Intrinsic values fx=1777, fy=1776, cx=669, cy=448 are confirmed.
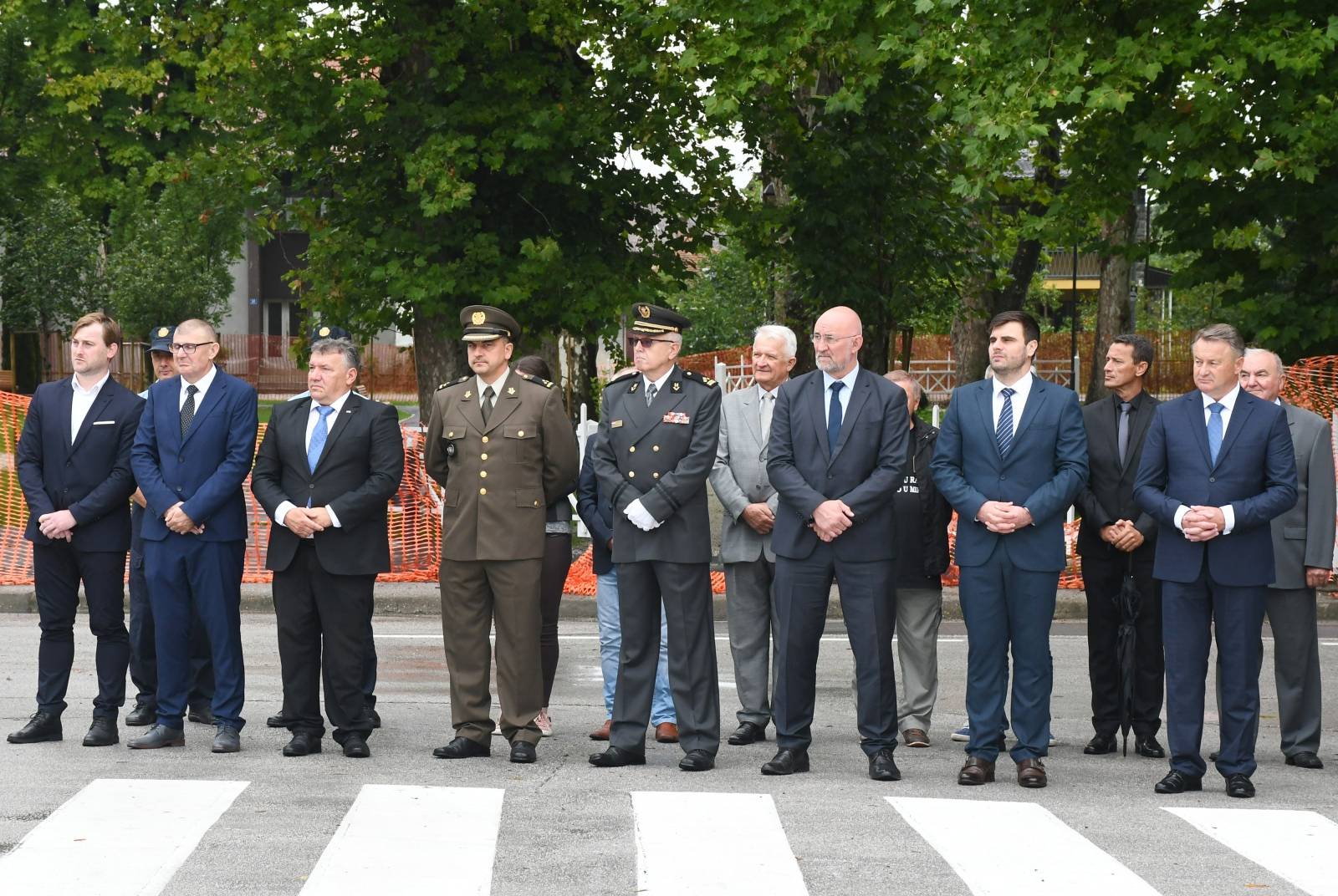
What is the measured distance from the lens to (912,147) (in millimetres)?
20125

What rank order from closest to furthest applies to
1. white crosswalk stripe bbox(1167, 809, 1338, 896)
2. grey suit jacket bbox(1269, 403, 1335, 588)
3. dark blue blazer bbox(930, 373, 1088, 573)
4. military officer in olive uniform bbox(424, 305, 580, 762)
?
white crosswalk stripe bbox(1167, 809, 1338, 896), dark blue blazer bbox(930, 373, 1088, 573), military officer in olive uniform bbox(424, 305, 580, 762), grey suit jacket bbox(1269, 403, 1335, 588)

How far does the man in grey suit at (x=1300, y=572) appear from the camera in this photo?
8.95 m

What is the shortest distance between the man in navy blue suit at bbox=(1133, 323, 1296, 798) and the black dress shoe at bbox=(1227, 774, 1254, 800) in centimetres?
2

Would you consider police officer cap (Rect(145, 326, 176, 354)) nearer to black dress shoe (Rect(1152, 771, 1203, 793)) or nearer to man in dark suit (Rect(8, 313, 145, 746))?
man in dark suit (Rect(8, 313, 145, 746))

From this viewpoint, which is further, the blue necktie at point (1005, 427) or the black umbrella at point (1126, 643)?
the black umbrella at point (1126, 643)

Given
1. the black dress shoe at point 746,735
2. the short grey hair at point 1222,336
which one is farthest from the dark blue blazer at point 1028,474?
the black dress shoe at point 746,735

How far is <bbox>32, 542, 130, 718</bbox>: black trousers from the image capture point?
8758 mm

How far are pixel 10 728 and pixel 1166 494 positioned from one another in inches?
232

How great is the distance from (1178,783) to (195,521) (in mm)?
4734

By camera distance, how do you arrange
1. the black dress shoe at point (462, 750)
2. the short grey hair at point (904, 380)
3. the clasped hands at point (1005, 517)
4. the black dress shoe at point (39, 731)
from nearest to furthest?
the clasped hands at point (1005, 517) → the black dress shoe at point (462, 750) → the black dress shoe at point (39, 731) → the short grey hair at point (904, 380)

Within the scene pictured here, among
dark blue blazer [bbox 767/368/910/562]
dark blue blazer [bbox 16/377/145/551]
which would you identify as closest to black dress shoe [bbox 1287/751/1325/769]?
dark blue blazer [bbox 767/368/910/562]

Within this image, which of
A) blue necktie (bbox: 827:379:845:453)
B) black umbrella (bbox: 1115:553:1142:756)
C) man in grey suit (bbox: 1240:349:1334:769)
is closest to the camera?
blue necktie (bbox: 827:379:845:453)

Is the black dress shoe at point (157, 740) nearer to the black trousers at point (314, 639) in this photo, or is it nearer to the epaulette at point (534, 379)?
the black trousers at point (314, 639)

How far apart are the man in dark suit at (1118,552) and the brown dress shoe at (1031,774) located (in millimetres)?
1066
